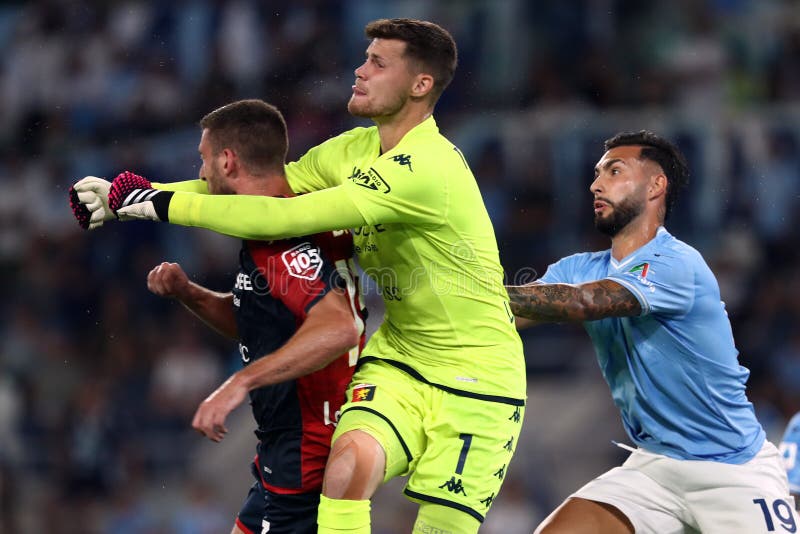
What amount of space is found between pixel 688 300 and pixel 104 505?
21.7 feet

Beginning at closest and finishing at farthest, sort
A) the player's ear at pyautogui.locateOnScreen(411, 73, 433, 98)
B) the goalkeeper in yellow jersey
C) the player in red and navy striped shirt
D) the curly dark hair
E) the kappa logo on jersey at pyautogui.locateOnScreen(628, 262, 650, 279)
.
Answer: the goalkeeper in yellow jersey → the player in red and navy striped shirt → the player's ear at pyautogui.locateOnScreen(411, 73, 433, 98) → the kappa logo on jersey at pyautogui.locateOnScreen(628, 262, 650, 279) → the curly dark hair

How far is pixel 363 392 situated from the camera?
188 inches

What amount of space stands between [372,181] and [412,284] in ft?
1.58

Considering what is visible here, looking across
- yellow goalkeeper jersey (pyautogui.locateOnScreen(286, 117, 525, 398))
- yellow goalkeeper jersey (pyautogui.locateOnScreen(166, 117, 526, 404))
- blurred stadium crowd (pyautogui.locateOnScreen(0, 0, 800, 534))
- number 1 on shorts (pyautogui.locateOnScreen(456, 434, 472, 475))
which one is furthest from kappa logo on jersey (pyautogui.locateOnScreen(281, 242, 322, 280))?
blurred stadium crowd (pyautogui.locateOnScreen(0, 0, 800, 534))

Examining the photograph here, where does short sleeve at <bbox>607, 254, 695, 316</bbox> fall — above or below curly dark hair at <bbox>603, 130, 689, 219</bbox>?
below

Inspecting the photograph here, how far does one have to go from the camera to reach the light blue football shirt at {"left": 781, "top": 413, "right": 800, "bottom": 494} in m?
5.92

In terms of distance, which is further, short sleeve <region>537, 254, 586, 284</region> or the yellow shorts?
short sleeve <region>537, 254, 586, 284</region>

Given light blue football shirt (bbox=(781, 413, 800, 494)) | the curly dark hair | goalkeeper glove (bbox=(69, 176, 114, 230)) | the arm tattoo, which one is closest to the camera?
goalkeeper glove (bbox=(69, 176, 114, 230))

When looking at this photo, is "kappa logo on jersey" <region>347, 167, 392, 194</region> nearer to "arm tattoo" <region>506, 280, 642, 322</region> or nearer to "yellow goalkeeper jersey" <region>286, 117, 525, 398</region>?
"yellow goalkeeper jersey" <region>286, 117, 525, 398</region>

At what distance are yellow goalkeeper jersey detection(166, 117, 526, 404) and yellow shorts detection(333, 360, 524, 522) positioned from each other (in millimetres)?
71

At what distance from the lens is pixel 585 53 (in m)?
12.0

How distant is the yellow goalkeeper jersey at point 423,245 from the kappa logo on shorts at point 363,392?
19 centimetres

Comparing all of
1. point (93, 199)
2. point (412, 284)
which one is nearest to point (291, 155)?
point (93, 199)

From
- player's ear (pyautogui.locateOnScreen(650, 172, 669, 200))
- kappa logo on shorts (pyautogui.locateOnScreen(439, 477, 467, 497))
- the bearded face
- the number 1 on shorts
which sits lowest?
kappa logo on shorts (pyautogui.locateOnScreen(439, 477, 467, 497))
